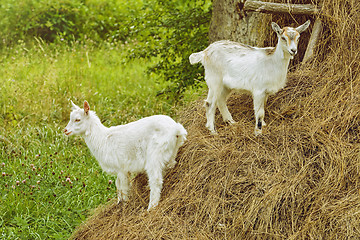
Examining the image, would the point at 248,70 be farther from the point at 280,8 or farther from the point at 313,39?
the point at 313,39

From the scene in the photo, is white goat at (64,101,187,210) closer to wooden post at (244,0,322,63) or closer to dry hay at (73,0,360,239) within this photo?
dry hay at (73,0,360,239)

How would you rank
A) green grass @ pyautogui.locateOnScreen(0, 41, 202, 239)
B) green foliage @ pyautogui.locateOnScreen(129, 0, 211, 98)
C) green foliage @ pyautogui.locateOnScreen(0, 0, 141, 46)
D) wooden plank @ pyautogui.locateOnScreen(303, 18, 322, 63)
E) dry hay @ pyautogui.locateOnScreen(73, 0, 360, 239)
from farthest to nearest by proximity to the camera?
1. green foliage @ pyautogui.locateOnScreen(0, 0, 141, 46)
2. green foliage @ pyautogui.locateOnScreen(129, 0, 211, 98)
3. green grass @ pyautogui.locateOnScreen(0, 41, 202, 239)
4. wooden plank @ pyautogui.locateOnScreen(303, 18, 322, 63)
5. dry hay @ pyautogui.locateOnScreen(73, 0, 360, 239)

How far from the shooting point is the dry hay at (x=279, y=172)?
14.3ft

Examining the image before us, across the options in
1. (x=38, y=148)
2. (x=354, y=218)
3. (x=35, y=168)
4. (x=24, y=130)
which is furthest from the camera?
(x=24, y=130)

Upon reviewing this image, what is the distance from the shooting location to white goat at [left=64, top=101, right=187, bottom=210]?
4.83m

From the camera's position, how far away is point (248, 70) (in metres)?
4.88

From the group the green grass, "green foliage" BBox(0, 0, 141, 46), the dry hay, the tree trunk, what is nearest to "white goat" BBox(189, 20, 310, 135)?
the dry hay

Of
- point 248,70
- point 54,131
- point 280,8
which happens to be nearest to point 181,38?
point 54,131

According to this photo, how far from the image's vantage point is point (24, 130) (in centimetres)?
800

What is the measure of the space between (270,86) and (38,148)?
3.93 m

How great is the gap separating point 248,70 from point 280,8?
105 cm

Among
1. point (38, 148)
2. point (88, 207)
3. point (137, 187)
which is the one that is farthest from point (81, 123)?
point (38, 148)

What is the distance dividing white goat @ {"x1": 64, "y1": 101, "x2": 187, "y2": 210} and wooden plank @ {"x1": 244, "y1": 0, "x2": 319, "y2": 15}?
1.54 m

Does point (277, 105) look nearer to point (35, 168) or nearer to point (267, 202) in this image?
point (267, 202)
